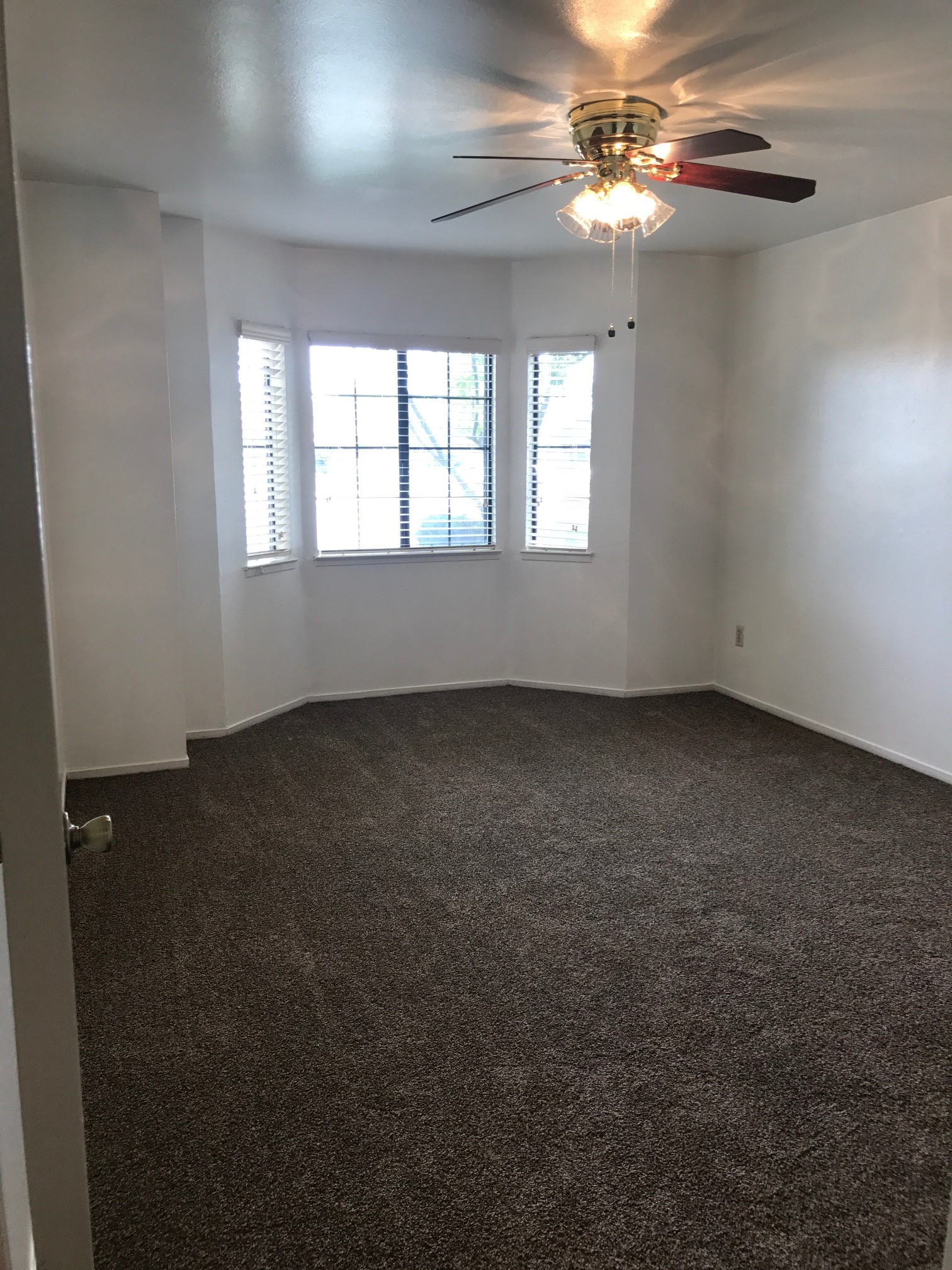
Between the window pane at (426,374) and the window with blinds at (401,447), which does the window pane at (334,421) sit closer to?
the window with blinds at (401,447)

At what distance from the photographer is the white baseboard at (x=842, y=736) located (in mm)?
4441

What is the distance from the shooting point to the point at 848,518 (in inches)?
190

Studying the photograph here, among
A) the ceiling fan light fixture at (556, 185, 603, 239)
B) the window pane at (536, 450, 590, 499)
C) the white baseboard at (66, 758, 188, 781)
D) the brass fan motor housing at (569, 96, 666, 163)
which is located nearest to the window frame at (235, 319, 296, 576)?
the white baseboard at (66, 758, 188, 781)

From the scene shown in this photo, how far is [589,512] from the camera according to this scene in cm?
570

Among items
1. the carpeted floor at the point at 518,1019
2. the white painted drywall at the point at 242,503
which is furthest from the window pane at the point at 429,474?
the carpeted floor at the point at 518,1019

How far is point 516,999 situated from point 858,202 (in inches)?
146

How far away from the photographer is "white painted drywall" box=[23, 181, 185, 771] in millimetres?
4062

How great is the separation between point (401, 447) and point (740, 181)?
3.05 metres

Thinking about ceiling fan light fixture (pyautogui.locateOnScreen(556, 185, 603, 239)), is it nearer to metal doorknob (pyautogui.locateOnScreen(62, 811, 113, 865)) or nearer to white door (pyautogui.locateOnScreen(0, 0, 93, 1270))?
white door (pyautogui.locateOnScreen(0, 0, 93, 1270))

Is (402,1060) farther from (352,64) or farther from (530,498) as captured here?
(530,498)

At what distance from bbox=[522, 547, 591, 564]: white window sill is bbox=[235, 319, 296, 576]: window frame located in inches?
58.0

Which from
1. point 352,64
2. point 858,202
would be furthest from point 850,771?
point 352,64

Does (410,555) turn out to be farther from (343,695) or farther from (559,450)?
(559,450)

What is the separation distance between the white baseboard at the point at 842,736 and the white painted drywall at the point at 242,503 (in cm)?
273
